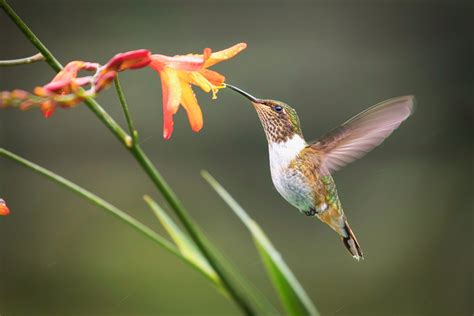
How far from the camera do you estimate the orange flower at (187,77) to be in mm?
972

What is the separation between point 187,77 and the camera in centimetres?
103

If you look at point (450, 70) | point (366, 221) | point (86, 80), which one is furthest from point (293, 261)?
point (86, 80)

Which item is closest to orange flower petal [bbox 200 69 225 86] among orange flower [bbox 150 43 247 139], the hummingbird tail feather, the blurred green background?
orange flower [bbox 150 43 247 139]

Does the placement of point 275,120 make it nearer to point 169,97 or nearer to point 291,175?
point 291,175

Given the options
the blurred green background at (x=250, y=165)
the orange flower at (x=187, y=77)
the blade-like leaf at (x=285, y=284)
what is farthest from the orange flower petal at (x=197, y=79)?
the blurred green background at (x=250, y=165)

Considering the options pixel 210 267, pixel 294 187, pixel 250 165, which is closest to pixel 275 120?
pixel 294 187

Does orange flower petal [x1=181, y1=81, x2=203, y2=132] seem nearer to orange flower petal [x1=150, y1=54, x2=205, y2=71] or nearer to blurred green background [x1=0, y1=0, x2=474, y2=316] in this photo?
orange flower petal [x1=150, y1=54, x2=205, y2=71]

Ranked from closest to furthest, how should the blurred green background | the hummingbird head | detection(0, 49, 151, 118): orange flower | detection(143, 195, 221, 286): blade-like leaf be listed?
detection(0, 49, 151, 118): orange flower → detection(143, 195, 221, 286): blade-like leaf → the hummingbird head → the blurred green background

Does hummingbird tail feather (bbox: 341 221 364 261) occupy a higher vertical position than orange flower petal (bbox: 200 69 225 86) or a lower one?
lower

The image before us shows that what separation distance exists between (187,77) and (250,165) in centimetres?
235

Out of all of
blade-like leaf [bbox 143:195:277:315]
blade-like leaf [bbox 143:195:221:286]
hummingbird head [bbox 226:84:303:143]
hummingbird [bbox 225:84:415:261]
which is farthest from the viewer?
hummingbird head [bbox 226:84:303:143]

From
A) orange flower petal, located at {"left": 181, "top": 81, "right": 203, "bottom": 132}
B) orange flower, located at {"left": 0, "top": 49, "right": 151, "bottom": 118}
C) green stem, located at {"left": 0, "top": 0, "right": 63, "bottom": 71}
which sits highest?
green stem, located at {"left": 0, "top": 0, "right": 63, "bottom": 71}

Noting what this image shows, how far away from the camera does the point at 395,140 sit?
3309 mm

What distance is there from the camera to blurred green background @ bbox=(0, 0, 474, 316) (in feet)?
10.7
